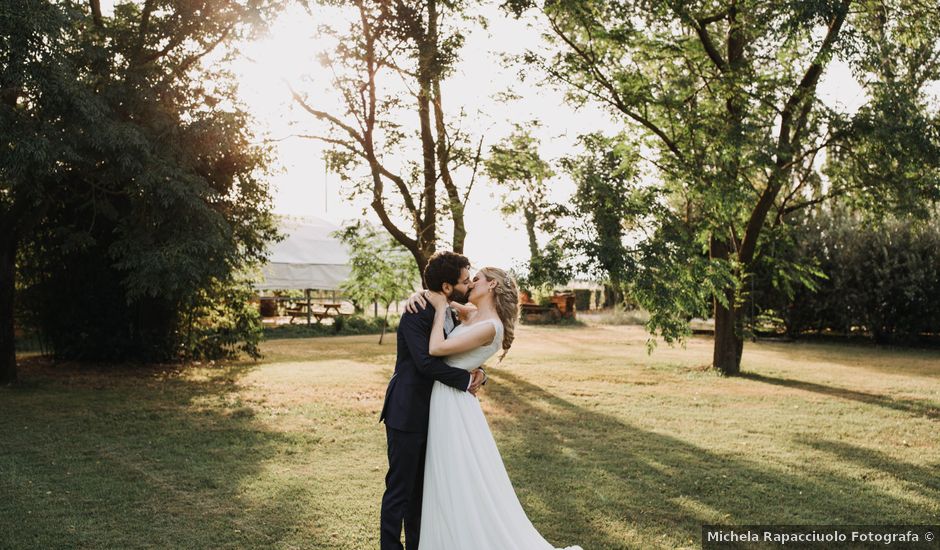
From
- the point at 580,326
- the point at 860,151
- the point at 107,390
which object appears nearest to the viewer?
the point at 107,390

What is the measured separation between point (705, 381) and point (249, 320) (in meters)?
11.3

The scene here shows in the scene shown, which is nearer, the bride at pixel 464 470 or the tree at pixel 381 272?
the bride at pixel 464 470

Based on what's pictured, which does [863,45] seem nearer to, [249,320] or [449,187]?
[449,187]

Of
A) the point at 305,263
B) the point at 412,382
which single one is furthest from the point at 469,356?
the point at 305,263

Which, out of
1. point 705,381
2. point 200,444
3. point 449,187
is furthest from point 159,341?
point 705,381

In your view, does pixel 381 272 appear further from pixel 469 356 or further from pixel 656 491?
pixel 469 356

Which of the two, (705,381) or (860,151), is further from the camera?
(705,381)

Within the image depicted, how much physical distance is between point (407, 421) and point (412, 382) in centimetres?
25

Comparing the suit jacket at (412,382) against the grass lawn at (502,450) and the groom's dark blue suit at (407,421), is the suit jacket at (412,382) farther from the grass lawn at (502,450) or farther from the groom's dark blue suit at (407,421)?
the grass lawn at (502,450)

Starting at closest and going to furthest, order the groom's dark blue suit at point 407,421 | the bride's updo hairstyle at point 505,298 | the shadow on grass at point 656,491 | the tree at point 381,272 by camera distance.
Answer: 1. the groom's dark blue suit at point 407,421
2. the bride's updo hairstyle at point 505,298
3. the shadow on grass at point 656,491
4. the tree at point 381,272

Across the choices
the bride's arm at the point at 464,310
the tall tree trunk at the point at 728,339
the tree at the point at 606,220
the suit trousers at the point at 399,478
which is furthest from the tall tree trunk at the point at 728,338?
the suit trousers at the point at 399,478

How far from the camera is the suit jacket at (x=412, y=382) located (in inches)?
182

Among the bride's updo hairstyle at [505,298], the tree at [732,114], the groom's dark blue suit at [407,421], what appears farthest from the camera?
the tree at [732,114]

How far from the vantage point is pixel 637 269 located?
11.9 m
